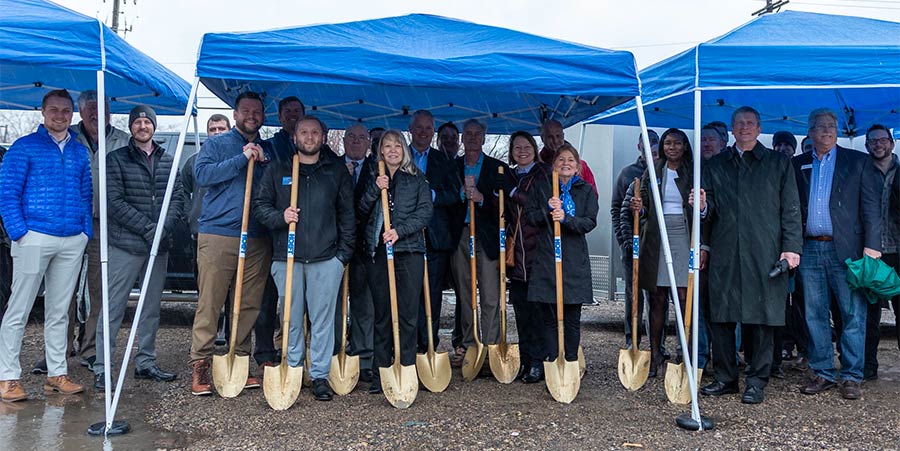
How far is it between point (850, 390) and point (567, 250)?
2.12 m

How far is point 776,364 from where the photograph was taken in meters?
5.75

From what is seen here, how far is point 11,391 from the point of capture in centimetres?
460

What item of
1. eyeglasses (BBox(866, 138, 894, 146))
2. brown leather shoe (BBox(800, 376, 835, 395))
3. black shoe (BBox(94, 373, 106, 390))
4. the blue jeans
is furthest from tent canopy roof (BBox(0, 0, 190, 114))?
eyeglasses (BBox(866, 138, 894, 146))

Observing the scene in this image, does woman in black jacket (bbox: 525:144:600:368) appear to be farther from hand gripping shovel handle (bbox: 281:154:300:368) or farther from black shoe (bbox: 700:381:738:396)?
hand gripping shovel handle (bbox: 281:154:300:368)

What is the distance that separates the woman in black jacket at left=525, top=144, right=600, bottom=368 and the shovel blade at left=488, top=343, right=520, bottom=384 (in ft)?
1.12

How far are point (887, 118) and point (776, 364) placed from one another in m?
3.27

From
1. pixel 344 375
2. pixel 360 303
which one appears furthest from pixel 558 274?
pixel 344 375

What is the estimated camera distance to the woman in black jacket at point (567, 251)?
497 centimetres

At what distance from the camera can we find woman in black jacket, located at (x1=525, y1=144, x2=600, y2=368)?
4973 mm

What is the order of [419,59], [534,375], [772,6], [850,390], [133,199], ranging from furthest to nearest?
[772,6], [534,375], [133,199], [850,390], [419,59]

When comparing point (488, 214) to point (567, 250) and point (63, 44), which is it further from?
Result: point (63, 44)

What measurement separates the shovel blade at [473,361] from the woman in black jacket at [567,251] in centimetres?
57

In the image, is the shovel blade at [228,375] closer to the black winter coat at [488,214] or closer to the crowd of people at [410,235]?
the crowd of people at [410,235]

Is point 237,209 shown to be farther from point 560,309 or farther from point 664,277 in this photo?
point 664,277
